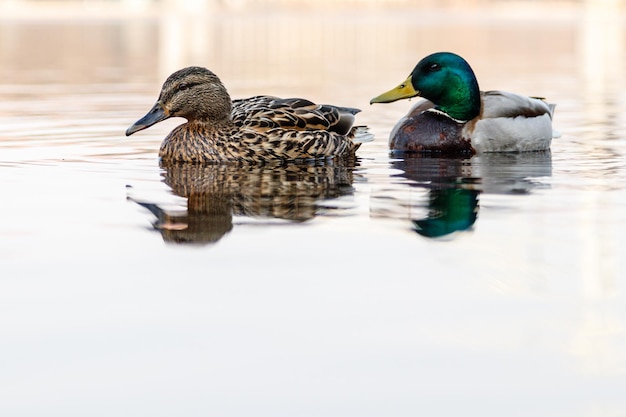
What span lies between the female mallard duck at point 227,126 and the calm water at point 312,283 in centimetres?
33

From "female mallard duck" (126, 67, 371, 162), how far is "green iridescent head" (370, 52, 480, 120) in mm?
1107

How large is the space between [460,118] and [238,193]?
3516 millimetres

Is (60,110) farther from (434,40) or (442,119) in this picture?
(434,40)

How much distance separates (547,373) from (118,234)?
3.12 metres

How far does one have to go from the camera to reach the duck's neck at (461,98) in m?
11.1

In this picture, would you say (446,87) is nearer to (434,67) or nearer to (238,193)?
(434,67)

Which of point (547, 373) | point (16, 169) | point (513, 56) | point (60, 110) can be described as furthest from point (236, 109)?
point (513, 56)

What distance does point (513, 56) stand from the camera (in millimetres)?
30094

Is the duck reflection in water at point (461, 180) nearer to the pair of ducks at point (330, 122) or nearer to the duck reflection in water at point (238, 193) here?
the pair of ducks at point (330, 122)

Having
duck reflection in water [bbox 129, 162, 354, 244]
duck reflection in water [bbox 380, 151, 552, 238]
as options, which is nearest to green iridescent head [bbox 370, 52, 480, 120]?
duck reflection in water [bbox 380, 151, 552, 238]

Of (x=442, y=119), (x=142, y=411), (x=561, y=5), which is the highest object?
(x=561, y=5)

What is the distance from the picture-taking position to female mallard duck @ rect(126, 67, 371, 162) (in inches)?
394

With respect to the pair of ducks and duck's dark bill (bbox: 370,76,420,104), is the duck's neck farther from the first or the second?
duck's dark bill (bbox: 370,76,420,104)

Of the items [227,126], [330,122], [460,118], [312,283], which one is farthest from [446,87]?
[312,283]
